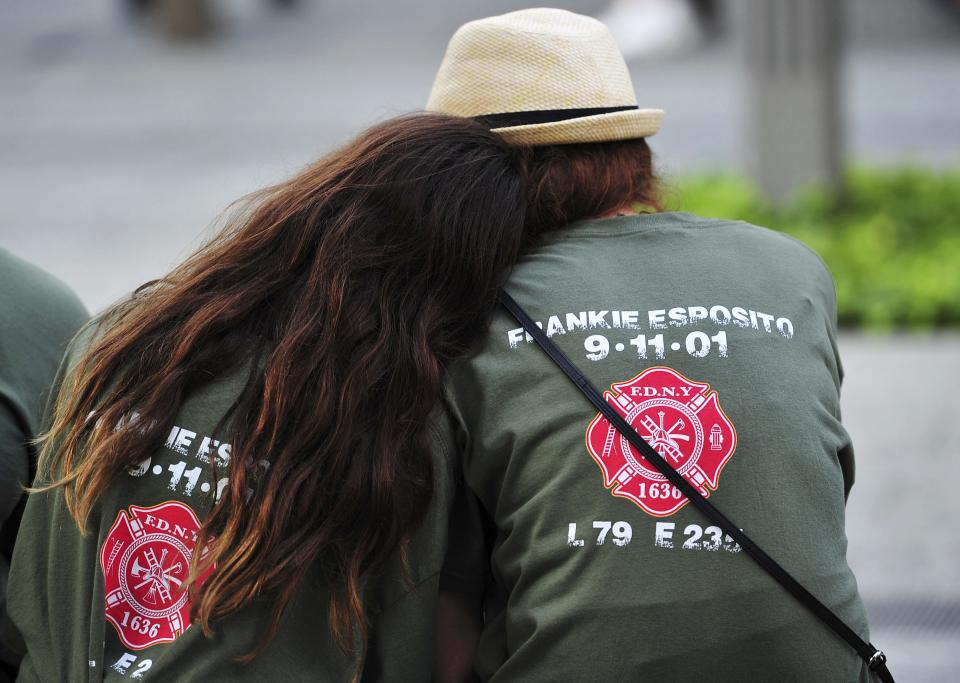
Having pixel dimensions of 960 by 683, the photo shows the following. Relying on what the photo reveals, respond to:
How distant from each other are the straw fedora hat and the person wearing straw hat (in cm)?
2

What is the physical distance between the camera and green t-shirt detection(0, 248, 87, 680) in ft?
6.68

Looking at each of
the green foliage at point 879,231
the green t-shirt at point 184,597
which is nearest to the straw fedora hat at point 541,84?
the green t-shirt at point 184,597

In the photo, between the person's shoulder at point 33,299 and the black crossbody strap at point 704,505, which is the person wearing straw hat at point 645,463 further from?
the person's shoulder at point 33,299

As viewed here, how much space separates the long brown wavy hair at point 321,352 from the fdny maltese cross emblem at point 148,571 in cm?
5

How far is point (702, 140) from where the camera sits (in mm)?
9508

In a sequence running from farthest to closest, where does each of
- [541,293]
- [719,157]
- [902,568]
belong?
[719,157] → [902,568] → [541,293]

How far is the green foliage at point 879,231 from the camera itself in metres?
5.58

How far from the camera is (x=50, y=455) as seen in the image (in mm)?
1822

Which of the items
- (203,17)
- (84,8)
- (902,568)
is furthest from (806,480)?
(84,8)

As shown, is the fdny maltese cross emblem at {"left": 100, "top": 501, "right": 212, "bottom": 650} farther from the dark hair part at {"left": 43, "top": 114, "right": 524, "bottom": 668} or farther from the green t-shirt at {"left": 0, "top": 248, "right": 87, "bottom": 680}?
the green t-shirt at {"left": 0, "top": 248, "right": 87, "bottom": 680}

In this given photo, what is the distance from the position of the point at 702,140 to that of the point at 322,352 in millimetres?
8193

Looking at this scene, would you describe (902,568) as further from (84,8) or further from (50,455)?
(84,8)

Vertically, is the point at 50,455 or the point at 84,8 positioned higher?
the point at 50,455

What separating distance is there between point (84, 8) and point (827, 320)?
48.0 ft
